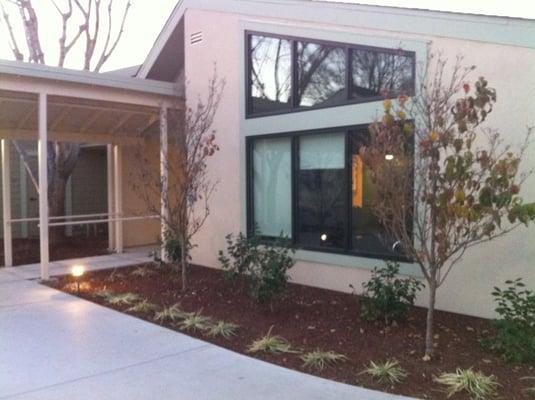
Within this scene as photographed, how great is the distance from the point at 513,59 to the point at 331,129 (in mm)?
2507

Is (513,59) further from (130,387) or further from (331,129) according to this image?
(130,387)

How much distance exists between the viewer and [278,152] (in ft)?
Answer: 26.5

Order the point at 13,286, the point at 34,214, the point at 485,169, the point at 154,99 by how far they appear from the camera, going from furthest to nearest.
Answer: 1. the point at 34,214
2. the point at 154,99
3. the point at 13,286
4. the point at 485,169

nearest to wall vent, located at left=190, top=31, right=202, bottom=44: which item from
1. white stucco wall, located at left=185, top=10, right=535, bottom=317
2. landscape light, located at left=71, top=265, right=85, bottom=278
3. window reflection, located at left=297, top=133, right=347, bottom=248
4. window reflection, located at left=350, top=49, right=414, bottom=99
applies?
white stucco wall, located at left=185, top=10, right=535, bottom=317

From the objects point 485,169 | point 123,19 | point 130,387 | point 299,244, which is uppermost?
point 123,19

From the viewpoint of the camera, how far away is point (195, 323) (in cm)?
572

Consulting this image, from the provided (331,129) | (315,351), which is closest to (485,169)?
(315,351)

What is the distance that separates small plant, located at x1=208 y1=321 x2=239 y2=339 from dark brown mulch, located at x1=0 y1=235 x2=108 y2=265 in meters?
5.98

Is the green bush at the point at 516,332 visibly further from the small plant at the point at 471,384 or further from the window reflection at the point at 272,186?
the window reflection at the point at 272,186

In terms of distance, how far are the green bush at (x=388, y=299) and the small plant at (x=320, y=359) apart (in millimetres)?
1065

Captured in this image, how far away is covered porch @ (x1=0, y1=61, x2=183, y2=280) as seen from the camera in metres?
7.82

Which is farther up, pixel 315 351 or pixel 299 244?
pixel 299 244

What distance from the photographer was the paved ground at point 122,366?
4.00 meters

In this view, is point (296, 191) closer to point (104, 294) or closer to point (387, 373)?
point (104, 294)
